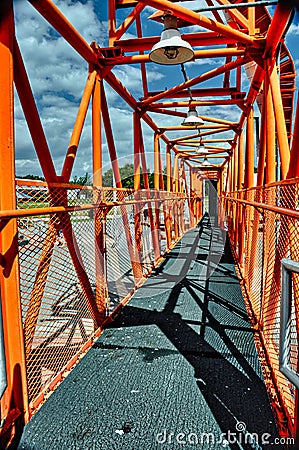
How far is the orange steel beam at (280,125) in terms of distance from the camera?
13.2 ft

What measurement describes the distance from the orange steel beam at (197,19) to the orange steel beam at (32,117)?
76.2 inches

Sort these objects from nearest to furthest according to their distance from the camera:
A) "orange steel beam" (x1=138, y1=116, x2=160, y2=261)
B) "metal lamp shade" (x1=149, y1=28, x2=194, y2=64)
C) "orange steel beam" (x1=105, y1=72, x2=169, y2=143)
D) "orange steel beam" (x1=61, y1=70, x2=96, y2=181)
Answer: "metal lamp shade" (x1=149, y1=28, x2=194, y2=64)
"orange steel beam" (x1=61, y1=70, x2=96, y2=181)
"orange steel beam" (x1=105, y1=72, x2=169, y2=143)
"orange steel beam" (x1=138, y1=116, x2=160, y2=261)

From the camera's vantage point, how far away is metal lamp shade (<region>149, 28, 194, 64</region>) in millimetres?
3619

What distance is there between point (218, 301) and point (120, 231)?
72.9 inches

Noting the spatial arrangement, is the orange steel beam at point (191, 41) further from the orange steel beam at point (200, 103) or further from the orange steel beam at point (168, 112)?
A: the orange steel beam at point (168, 112)

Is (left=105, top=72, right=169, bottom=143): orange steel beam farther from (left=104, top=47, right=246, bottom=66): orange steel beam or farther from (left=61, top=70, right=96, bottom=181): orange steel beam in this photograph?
(left=61, top=70, right=96, bottom=181): orange steel beam

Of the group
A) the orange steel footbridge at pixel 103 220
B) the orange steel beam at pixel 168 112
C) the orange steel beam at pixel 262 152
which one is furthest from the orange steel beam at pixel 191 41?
the orange steel beam at pixel 168 112

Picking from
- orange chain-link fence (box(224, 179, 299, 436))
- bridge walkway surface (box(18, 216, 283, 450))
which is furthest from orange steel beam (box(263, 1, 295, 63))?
bridge walkway surface (box(18, 216, 283, 450))

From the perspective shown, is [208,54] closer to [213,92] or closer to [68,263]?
[213,92]

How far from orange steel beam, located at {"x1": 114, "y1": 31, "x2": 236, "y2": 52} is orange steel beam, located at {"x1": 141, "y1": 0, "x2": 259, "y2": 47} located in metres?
0.33

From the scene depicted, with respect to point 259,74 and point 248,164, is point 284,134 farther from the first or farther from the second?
point 248,164

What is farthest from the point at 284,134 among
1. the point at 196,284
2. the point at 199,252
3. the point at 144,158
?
the point at 199,252

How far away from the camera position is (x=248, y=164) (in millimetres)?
7473

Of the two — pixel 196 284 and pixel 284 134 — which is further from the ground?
pixel 284 134
